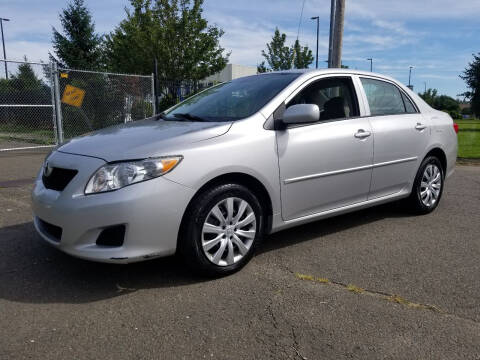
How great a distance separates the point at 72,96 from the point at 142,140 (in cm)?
869

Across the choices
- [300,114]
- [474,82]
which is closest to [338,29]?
[300,114]

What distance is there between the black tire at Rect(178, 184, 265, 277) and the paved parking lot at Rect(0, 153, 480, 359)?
11 cm

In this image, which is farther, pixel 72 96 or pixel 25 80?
pixel 25 80

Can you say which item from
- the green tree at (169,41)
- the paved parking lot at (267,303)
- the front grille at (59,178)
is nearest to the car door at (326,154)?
the paved parking lot at (267,303)

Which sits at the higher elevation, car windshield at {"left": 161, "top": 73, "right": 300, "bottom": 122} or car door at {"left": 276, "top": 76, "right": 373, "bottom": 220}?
car windshield at {"left": 161, "top": 73, "right": 300, "bottom": 122}

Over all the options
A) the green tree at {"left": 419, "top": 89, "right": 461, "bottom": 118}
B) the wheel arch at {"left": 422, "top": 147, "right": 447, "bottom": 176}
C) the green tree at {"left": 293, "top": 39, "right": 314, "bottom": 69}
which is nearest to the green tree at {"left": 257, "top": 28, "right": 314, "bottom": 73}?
the green tree at {"left": 293, "top": 39, "right": 314, "bottom": 69}

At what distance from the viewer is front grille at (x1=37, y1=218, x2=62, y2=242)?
2.96 meters

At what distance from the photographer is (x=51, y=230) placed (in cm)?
307

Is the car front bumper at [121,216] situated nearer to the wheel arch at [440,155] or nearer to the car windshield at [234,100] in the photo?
the car windshield at [234,100]

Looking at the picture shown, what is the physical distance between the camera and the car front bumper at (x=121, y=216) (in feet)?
8.89

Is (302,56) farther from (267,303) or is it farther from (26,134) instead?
(267,303)

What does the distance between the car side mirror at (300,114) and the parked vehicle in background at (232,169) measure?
0.01 meters

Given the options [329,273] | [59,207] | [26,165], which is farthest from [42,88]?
[329,273]

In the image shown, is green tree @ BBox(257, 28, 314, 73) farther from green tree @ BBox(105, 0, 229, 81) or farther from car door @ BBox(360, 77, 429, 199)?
car door @ BBox(360, 77, 429, 199)
